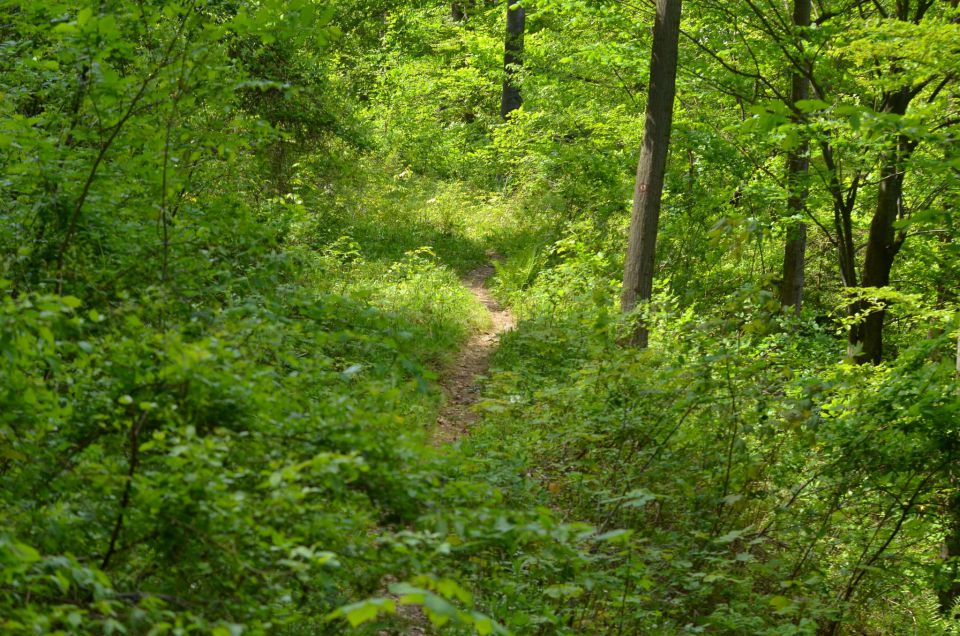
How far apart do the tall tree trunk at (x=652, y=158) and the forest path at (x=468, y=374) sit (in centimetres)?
208

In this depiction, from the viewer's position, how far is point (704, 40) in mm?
12805

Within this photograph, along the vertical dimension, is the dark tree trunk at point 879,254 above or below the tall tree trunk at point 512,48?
below

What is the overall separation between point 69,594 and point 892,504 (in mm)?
5466

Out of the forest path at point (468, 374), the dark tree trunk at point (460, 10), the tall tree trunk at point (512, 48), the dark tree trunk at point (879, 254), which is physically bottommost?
the forest path at point (468, 374)

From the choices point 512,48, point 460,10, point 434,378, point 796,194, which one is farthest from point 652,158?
point 460,10

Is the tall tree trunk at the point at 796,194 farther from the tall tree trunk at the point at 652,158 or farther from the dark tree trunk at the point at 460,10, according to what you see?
the dark tree trunk at the point at 460,10

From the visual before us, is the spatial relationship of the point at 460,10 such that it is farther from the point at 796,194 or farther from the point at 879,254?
the point at 879,254

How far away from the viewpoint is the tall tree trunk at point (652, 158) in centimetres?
936

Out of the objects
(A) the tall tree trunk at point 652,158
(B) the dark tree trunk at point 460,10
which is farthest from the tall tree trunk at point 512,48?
(A) the tall tree trunk at point 652,158

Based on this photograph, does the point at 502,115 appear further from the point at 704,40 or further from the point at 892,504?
the point at 892,504

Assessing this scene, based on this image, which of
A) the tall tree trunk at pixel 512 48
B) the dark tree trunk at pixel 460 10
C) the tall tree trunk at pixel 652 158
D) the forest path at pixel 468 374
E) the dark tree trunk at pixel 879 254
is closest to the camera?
the forest path at pixel 468 374

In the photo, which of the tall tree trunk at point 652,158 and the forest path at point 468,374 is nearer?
the forest path at point 468,374

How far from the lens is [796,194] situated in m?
11.0

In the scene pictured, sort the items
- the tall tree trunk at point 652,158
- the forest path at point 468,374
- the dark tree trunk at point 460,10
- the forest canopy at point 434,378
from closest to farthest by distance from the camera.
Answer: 1. the forest canopy at point 434,378
2. the forest path at point 468,374
3. the tall tree trunk at point 652,158
4. the dark tree trunk at point 460,10
